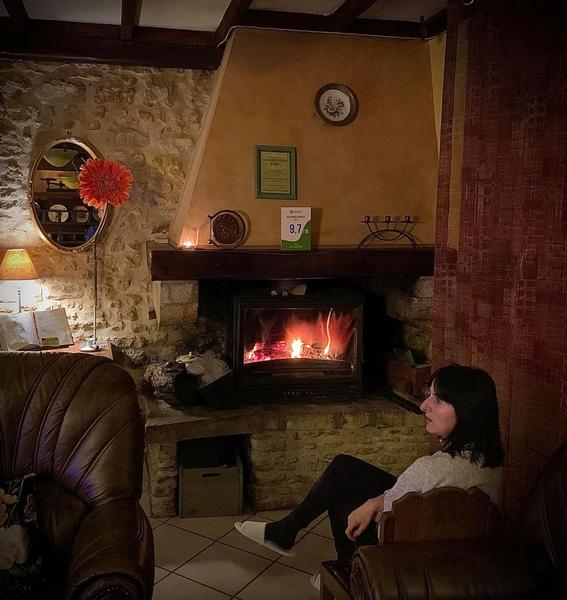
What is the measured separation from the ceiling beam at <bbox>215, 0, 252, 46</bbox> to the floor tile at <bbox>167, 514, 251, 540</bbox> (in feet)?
8.19

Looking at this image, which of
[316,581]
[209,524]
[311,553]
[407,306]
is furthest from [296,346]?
[316,581]

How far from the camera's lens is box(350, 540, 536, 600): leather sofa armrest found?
169cm

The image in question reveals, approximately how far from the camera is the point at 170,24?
3736 millimetres

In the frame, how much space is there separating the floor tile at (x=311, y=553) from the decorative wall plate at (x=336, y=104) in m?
2.14

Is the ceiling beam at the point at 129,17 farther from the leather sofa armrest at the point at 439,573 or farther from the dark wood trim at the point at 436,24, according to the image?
the leather sofa armrest at the point at 439,573

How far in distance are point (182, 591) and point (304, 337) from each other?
1569mm

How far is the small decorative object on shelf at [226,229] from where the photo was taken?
3453 millimetres

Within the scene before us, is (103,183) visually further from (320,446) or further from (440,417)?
(440,417)

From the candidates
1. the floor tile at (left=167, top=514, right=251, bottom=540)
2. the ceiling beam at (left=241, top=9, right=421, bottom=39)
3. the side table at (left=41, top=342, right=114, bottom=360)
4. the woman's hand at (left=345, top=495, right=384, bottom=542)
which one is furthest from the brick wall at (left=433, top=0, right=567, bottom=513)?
the side table at (left=41, top=342, right=114, bottom=360)

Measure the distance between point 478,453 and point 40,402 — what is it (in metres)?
1.40

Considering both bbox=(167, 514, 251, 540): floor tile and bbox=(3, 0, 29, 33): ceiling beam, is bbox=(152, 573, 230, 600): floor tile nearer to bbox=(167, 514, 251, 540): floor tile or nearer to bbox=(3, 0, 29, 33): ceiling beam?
bbox=(167, 514, 251, 540): floor tile

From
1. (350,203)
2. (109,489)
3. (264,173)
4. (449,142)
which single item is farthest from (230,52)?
(109,489)

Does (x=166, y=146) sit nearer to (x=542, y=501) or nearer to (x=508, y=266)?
(x=508, y=266)

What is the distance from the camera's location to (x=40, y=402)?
2.20 m
